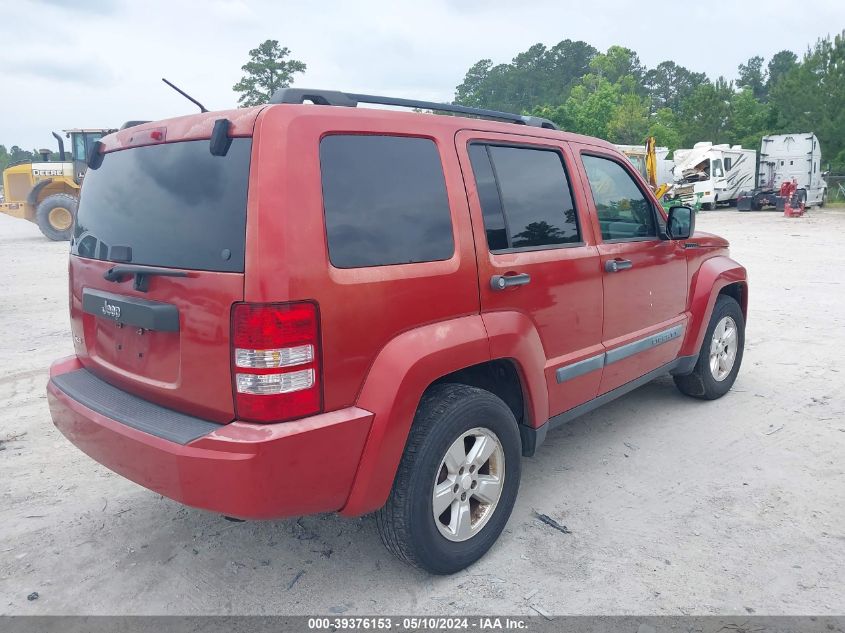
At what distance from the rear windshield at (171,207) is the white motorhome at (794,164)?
3089 cm

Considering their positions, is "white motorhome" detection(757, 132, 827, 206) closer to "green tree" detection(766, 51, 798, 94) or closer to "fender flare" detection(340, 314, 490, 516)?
"fender flare" detection(340, 314, 490, 516)

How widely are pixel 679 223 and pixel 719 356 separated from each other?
4.36ft

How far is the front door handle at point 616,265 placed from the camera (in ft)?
11.5

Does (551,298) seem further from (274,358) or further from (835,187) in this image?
(835,187)

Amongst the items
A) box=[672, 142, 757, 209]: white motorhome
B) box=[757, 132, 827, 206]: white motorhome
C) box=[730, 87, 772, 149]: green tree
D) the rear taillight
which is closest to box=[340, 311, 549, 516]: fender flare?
the rear taillight

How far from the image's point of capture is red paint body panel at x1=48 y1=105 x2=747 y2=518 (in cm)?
218

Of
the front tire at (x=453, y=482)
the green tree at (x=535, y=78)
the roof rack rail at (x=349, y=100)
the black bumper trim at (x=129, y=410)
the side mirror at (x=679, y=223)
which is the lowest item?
the front tire at (x=453, y=482)

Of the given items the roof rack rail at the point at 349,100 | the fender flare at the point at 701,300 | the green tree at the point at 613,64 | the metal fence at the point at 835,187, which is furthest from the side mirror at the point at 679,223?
the green tree at the point at 613,64

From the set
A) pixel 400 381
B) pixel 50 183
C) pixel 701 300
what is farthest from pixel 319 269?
pixel 50 183

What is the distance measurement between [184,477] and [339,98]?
1.57 metres

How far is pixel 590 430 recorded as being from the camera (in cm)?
440

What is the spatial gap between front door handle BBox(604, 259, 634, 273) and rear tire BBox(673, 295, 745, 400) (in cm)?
133

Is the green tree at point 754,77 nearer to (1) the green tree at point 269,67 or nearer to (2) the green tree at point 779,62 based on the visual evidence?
A: (2) the green tree at point 779,62

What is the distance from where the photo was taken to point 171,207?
2469mm
